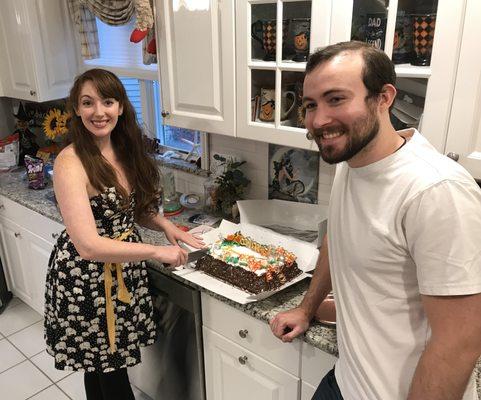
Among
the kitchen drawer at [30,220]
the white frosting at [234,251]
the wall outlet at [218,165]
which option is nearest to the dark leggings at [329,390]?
the white frosting at [234,251]

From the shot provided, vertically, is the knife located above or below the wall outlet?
below

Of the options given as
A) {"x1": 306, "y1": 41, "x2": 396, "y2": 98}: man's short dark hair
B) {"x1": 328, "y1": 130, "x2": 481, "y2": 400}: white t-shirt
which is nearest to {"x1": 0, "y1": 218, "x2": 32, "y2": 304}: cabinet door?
{"x1": 328, "y1": 130, "x2": 481, "y2": 400}: white t-shirt

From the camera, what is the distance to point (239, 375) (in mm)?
1627

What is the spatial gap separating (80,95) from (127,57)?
4.07 feet

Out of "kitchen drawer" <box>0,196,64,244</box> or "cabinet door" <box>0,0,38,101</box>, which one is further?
"cabinet door" <box>0,0,38,101</box>

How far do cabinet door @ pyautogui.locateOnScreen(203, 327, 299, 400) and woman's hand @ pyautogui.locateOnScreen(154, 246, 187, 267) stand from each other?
0.32m

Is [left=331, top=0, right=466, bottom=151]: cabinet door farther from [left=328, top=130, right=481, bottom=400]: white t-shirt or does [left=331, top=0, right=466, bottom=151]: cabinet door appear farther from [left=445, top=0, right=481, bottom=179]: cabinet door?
[left=328, top=130, right=481, bottom=400]: white t-shirt

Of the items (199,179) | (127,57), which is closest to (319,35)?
(199,179)

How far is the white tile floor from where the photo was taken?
2.29 meters

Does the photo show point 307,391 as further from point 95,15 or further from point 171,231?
point 95,15

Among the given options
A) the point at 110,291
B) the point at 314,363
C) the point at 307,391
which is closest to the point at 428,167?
the point at 314,363

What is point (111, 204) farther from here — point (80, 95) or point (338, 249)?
point (338, 249)

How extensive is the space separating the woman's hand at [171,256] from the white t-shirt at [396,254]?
0.62 m

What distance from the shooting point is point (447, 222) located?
791 millimetres
